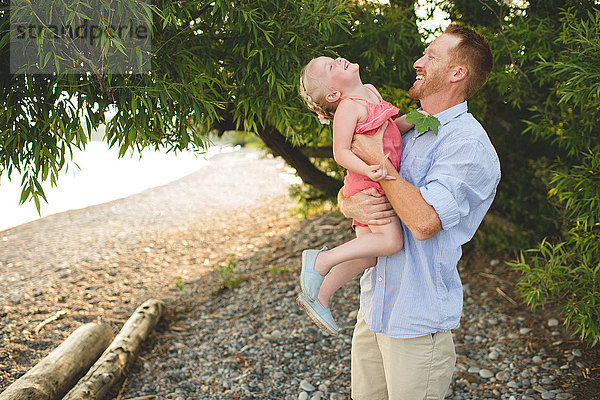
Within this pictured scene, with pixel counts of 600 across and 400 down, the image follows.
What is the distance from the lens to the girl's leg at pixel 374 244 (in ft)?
5.66

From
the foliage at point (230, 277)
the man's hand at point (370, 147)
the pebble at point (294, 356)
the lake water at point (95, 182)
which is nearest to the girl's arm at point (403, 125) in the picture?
the man's hand at point (370, 147)

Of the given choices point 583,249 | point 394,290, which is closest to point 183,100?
point 394,290

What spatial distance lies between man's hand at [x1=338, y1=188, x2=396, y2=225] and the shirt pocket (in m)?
0.10

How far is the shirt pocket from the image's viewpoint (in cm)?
170

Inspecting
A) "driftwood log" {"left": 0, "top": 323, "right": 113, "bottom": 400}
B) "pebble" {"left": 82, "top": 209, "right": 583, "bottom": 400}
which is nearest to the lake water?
"pebble" {"left": 82, "top": 209, "right": 583, "bottom": 400}

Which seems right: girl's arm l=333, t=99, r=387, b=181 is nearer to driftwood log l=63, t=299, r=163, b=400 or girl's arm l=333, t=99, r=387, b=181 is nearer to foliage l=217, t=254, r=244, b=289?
driftwood log l=63, t=299, r=163, b=400

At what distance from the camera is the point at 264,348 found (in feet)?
11.5

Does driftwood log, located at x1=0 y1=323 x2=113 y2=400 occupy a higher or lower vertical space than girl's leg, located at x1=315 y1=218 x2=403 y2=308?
lower

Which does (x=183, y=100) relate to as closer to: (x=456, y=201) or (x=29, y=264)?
(x=456, y=201)

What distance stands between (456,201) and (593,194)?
1.60 meters

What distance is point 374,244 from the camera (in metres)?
1.74

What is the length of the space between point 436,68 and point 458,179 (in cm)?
40

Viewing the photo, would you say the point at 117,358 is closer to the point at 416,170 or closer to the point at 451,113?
the point at 416,170

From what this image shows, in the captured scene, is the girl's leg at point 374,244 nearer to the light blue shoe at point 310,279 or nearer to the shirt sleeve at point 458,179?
the light blue shoe at point 310,279
